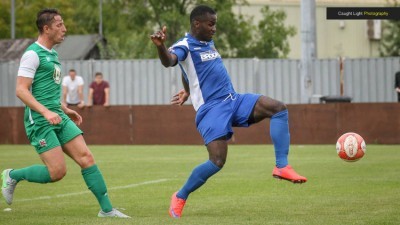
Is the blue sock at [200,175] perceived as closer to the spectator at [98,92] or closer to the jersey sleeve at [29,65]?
the jersey sleeve at [29,65]

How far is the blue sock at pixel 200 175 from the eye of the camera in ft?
37.6

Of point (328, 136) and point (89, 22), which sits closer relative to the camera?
point (328, 136)

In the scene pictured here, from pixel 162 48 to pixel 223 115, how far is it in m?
1.20

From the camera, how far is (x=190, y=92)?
1195cm

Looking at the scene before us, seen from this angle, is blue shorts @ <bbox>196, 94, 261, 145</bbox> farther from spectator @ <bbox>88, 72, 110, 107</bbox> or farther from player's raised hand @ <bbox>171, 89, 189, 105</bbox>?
spectator @ <bbox>88, 72, 110, 107</bbox>

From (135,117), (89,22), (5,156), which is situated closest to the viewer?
(5,156)

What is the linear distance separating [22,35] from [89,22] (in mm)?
7587

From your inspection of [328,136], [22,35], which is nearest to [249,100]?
[328,136]

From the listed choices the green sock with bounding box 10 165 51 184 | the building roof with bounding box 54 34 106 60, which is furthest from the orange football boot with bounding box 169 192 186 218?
the building roof with bounding box 54 34 106 60

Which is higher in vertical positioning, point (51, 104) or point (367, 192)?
point (51, 104)

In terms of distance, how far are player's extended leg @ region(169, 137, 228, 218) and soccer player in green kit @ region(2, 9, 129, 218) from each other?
56cm

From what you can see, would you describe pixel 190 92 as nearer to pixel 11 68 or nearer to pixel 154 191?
pixel 154 191

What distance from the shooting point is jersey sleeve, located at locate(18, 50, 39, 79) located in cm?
1139

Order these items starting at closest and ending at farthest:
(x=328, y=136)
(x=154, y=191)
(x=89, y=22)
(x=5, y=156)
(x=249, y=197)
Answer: (x=249, y=197) → (x=154, y=191) → (x=5, y=156) → (x=328, y=136) → (x=89, y=22)
